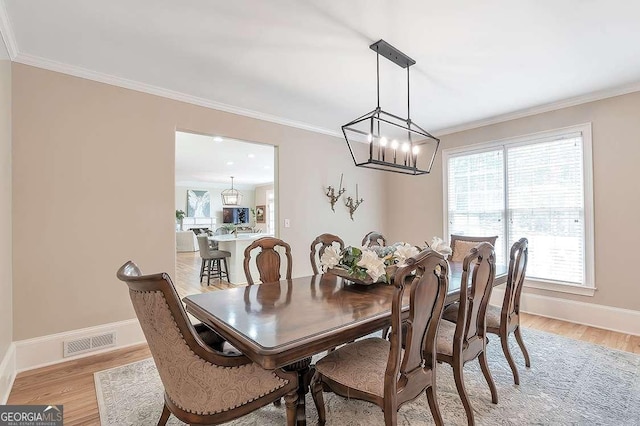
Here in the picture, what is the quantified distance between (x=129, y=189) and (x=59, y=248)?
2.45 ft

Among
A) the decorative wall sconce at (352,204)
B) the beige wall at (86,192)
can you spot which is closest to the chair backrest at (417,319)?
the beige wall at (86,192)

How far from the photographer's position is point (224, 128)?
11.7 ft

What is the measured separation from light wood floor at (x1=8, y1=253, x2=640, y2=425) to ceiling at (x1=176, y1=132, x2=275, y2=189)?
8.64 ft

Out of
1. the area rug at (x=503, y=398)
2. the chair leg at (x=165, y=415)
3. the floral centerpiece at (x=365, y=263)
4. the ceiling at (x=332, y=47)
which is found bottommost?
the area rug at (x=503, y=398)

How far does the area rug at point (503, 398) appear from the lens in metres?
1.84

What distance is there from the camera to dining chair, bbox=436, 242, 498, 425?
173 cm

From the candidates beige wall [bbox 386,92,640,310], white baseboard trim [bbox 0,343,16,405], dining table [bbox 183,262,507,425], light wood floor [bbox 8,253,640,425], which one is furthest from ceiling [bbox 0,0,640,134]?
light wood floor [bbox 8,253,640,425]

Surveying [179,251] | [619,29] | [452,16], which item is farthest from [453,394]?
[179,251]

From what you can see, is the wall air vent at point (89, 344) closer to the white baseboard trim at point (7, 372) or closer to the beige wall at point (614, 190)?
the white baseboard trim at point (7, 372)

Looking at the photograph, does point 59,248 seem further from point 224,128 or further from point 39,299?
point 224,128

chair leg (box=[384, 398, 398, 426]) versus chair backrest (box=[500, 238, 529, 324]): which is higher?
chair backrest (box=[500, 238, 529, 324])

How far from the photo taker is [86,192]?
9.00ft

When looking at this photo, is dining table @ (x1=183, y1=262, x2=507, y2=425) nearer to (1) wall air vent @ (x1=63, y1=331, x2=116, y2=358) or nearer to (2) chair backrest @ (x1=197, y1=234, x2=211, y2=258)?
(1) wall air vent @ (x1=63, y1=331, x2=116, y2=358)

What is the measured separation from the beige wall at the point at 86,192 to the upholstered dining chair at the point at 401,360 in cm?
230
